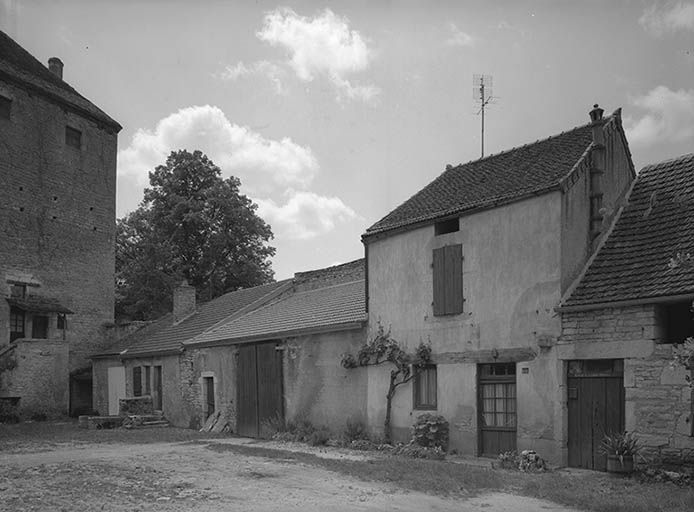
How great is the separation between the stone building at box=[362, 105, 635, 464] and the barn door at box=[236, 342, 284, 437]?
416 centimetres

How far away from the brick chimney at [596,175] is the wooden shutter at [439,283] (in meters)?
3.42

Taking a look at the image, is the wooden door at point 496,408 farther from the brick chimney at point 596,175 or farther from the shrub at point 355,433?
the shrub at point 355,433

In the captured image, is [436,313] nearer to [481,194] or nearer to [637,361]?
[481,194]

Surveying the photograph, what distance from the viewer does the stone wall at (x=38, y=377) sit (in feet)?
95.7

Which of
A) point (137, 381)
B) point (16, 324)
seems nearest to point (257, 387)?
point (137, 381)

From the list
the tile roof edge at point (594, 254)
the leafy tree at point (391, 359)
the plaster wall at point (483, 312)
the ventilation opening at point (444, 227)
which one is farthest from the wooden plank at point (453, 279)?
the tile roof edge at point (594, 254)

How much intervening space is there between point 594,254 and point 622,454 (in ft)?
14.3

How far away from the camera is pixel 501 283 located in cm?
1480

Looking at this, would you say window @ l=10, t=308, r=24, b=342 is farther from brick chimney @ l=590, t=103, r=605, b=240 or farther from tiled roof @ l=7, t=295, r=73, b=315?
brick chimney @ l=590, t=103, r=605, b=240

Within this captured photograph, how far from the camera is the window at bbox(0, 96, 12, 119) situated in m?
30.0

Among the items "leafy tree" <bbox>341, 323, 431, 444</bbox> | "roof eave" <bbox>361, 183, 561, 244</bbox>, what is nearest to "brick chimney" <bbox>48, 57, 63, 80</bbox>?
"roof eave" <bbox>361, 183, 561, 244</bbox>

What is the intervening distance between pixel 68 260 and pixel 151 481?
2324cm

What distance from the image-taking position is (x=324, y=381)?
752 inches

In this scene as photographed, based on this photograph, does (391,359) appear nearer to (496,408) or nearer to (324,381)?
(324,381)
